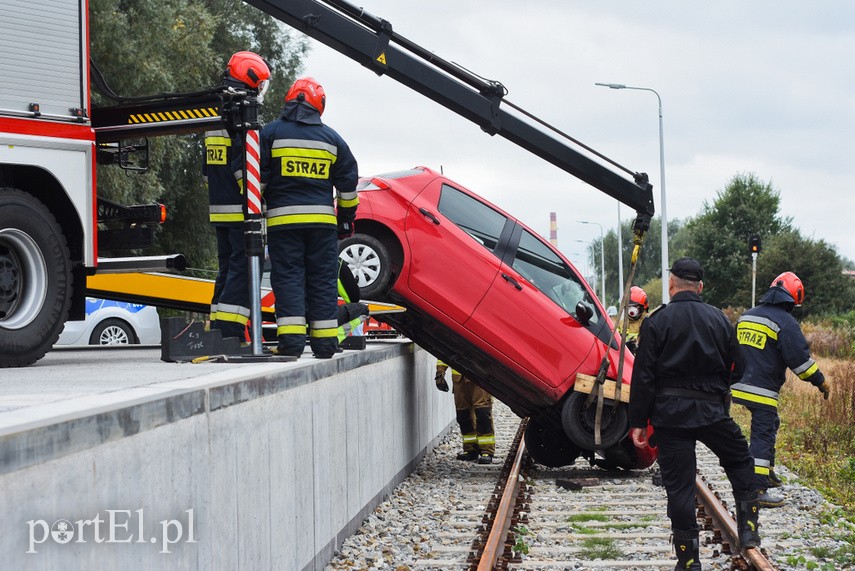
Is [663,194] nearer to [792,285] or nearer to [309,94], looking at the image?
[792,285]

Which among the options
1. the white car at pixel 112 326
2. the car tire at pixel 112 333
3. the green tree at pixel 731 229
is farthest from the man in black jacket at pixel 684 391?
the green tree at pixel 731 229

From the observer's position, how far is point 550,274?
10.6 meters

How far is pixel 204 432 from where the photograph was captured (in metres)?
4.43

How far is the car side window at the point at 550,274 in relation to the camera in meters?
10.4

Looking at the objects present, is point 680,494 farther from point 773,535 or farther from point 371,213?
point 371,213

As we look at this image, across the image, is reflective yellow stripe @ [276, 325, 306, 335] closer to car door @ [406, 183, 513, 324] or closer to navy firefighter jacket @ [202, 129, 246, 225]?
navy firefighter jacket @ [202, 129, 246, 225]

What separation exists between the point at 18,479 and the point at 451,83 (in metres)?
8.13

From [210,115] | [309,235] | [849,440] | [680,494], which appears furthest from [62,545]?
[849,440]

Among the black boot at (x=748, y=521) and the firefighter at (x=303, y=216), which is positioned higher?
the firefighter at (x=303, y=216)

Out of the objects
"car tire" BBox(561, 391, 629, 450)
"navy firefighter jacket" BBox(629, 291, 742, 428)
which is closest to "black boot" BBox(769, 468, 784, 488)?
"car tire" BBox(561, 391, 629, 450)

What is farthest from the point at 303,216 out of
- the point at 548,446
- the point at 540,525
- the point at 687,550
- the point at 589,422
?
the point at 548,446

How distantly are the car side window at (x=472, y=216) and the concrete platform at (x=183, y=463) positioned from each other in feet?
7.25

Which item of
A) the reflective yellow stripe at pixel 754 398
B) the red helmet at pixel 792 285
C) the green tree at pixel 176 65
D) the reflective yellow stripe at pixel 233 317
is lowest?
the reflective yellow stripe at pixel 754 398

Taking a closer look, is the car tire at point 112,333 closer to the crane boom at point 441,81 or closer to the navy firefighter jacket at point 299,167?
the crane boom at point 441,81
